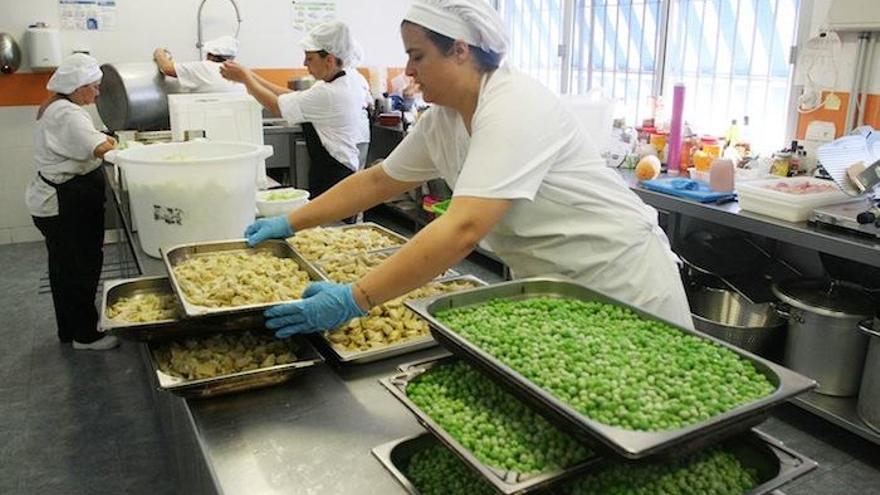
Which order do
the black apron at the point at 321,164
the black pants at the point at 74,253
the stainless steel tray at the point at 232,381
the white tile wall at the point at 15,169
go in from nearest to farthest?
the stainless steel tray at the point at 232,381 → the black pants at the point at 74,253 → the black apron at the point at 321,164 → the white tile wall at the point at 15,169

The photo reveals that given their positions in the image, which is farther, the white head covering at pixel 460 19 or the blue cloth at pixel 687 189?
the blue cloth at pixel 687 189

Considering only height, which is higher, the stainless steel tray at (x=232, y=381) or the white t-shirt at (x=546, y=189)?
the white t-shirt at (x=546, y=189)

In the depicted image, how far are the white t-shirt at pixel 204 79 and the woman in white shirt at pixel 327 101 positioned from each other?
22 cm

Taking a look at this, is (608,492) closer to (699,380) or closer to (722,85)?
(699,380)

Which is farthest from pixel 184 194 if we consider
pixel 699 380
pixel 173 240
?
pixel 699 380

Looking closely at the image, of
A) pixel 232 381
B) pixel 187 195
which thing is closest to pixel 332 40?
pixel 187 195

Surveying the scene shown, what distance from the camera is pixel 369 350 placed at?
59.9 inches

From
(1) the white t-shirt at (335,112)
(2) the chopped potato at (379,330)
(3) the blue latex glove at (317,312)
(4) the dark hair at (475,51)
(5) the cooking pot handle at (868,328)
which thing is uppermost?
(4) the dark hair at (475,51)

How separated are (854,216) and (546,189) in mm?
1651

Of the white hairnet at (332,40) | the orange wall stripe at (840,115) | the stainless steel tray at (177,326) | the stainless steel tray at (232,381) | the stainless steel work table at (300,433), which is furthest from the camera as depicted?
the white hairnet at (332,40)

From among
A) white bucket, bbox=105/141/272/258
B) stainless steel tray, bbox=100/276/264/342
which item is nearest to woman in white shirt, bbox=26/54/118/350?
white bucket, bbox=105/141/272/258

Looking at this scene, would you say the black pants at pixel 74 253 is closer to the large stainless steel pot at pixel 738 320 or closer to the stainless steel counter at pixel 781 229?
the stainless steel counter at pixel 781 229

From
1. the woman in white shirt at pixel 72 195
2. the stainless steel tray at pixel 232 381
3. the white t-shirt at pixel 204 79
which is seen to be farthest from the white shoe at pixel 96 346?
the stainless steel tray at pixel 232 381

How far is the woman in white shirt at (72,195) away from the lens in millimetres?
3465
